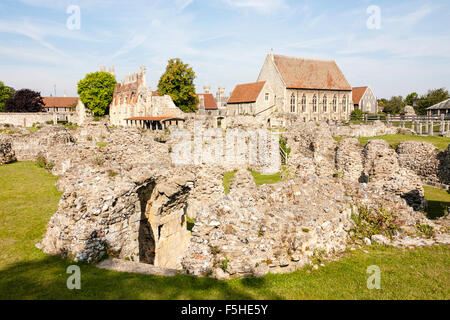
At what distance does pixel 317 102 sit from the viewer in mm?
62344

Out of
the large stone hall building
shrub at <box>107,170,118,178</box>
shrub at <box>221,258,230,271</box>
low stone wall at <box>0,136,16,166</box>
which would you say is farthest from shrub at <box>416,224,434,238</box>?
the large stone hall building

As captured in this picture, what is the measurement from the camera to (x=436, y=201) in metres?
15.5

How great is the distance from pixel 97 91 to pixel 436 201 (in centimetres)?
7299

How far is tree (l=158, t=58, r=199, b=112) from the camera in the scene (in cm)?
5447

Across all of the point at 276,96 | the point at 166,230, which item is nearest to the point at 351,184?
the point at 166,230

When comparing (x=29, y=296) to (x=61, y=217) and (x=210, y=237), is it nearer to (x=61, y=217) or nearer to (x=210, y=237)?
(x=61, y=217)

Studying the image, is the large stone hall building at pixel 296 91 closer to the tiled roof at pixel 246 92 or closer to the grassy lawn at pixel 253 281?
the tiled roof at pixel 246 92

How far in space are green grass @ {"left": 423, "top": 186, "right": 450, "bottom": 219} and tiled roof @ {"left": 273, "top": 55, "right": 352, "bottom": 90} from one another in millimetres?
44823

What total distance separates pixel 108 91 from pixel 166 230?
69.7 m

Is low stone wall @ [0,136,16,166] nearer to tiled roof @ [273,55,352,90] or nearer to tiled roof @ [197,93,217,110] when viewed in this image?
tiled roof @ [273,55,352,90]

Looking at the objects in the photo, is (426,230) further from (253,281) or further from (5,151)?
(5,151)

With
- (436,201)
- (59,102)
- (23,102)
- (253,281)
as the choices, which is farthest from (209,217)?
(59,102)

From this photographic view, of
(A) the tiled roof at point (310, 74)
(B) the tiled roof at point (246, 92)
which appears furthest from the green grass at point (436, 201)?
(A) the tiled roof at point (310, 74)

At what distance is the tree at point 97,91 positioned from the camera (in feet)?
232
